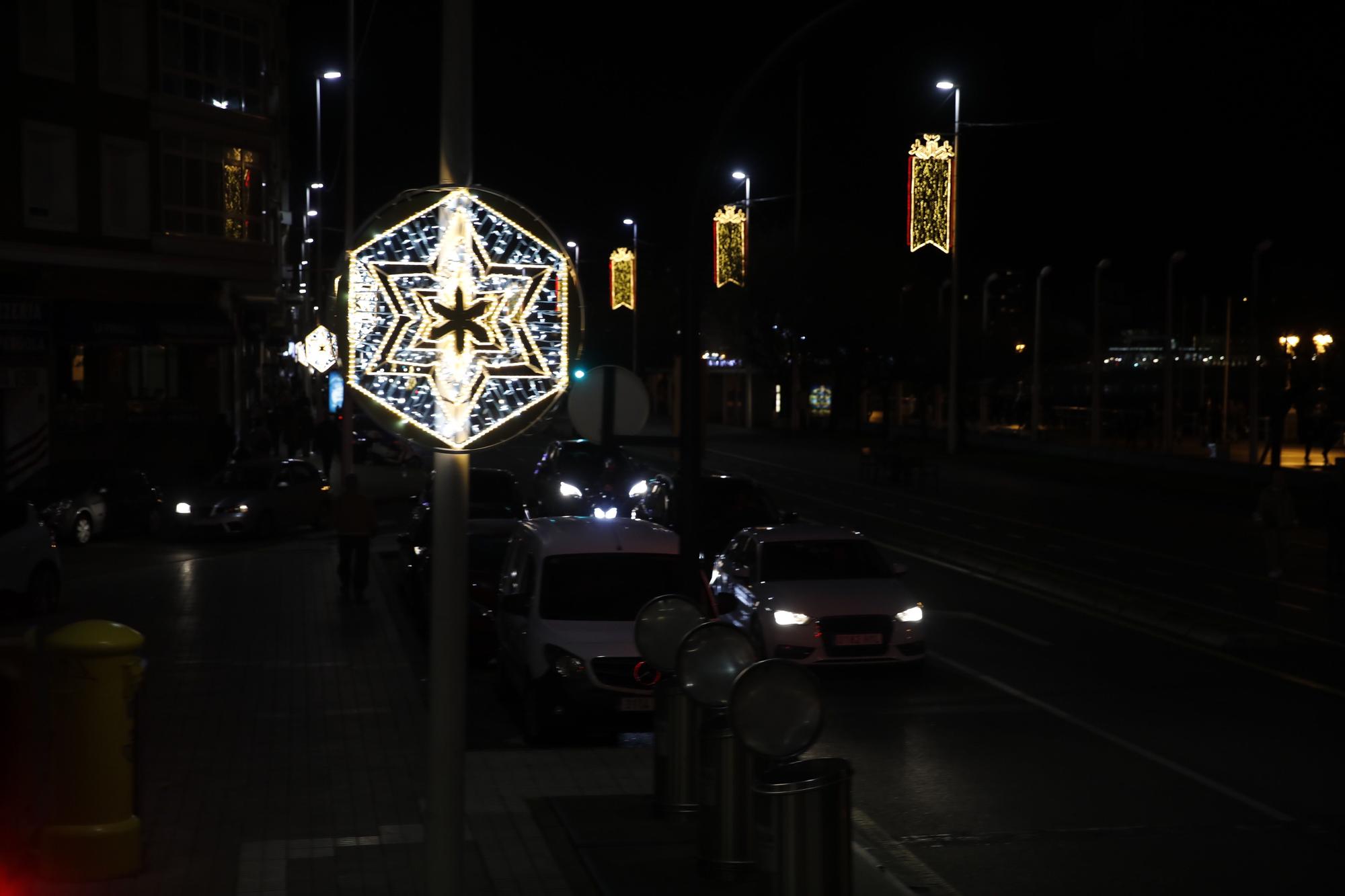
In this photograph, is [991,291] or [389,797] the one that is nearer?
[389,797]

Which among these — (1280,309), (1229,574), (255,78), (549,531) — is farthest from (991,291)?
(549,531)

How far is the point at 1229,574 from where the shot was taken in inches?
980

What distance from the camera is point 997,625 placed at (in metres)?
19.0

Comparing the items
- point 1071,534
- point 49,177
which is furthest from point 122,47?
point 1071,534

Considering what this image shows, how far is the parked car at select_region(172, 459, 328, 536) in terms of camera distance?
28984 mm

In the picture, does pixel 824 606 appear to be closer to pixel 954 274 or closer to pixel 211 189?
pixel 211 189

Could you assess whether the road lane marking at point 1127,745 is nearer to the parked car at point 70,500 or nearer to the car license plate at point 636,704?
the car license plate at point 636,704

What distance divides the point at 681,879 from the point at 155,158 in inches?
1234

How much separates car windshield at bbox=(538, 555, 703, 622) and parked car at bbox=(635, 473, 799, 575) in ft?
27.2

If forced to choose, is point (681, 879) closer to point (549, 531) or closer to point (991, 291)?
point (549, 531)

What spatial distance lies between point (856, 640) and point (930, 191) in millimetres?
22236

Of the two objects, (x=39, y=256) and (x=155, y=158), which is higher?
(x=155, y=158)

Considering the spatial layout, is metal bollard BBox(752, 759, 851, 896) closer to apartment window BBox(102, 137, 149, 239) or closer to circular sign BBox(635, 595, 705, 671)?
circular sign BBox(635, 595, 705, 671)

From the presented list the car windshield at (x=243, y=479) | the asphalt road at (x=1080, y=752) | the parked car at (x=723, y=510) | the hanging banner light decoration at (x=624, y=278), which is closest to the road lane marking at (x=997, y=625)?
the asphalt road at (x=1080, y=752)
